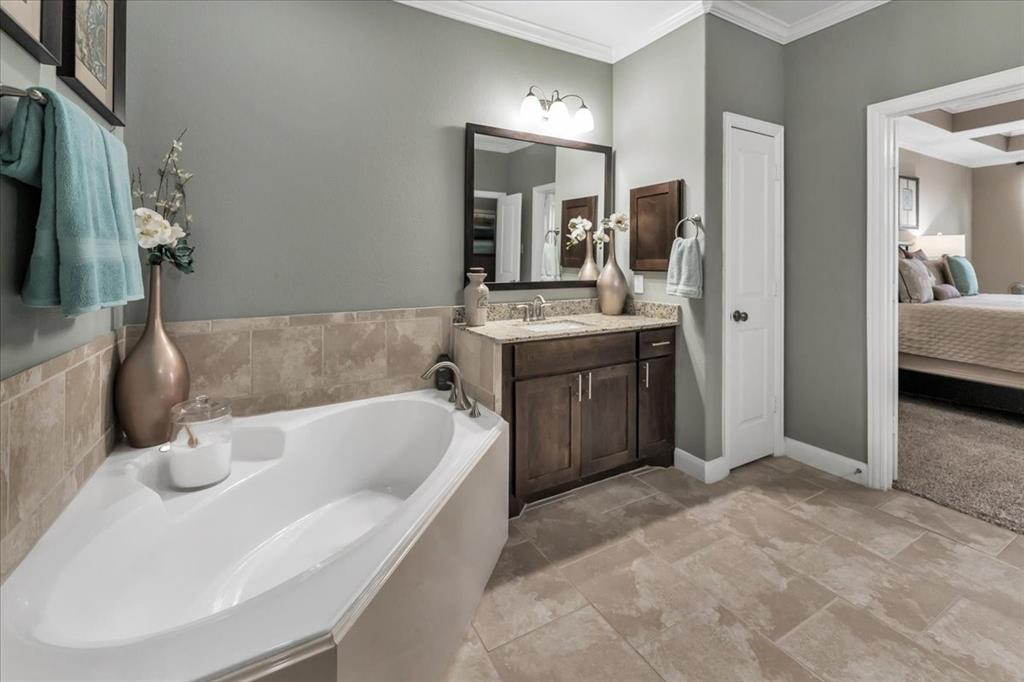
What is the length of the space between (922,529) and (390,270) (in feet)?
9.40

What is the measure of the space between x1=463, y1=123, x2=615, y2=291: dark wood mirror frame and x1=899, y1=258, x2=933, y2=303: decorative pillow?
3.27m

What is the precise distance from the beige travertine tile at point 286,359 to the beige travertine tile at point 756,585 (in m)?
1.90

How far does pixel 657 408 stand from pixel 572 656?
1666 millimetres

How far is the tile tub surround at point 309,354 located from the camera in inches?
87.7

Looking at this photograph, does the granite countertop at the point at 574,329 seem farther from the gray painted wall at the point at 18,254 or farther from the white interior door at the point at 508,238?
the gray painted wall at the point at 18,254

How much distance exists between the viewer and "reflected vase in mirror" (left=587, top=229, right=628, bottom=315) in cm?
321

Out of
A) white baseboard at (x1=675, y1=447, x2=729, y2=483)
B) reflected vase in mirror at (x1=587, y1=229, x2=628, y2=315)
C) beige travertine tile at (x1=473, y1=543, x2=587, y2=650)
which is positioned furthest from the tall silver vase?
beige travertine tile at (x1=473, y1=543, x2=587, y2=650)

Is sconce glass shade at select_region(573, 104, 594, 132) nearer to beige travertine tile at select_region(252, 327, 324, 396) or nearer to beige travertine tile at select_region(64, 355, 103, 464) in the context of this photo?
beige travertine tile at select_region(252, 327, 324, 396)

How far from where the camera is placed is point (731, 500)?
8.61 feet

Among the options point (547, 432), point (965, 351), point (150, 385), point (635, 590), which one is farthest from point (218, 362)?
point (965, 351)

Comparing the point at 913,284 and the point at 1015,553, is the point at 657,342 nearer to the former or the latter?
the point at 1015,553

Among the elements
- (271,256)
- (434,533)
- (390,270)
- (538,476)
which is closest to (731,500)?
(538,476)

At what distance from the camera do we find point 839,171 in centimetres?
283

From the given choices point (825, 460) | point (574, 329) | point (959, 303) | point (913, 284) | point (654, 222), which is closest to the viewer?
point (574, 329)
